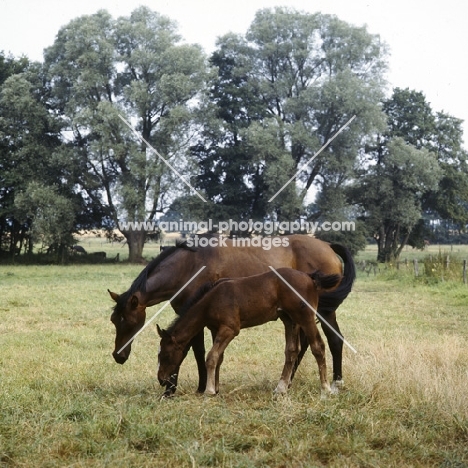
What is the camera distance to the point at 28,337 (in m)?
10.7

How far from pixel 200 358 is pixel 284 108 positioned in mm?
30394

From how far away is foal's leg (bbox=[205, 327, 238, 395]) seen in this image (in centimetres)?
629

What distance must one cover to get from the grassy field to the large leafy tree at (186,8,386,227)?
81.8 feet

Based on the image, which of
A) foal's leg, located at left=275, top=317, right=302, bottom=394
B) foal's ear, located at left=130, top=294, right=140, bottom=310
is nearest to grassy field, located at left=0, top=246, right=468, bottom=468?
foal's leg, located at left=275, top=317, right=302, bottom=394

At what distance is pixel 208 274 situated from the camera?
24.0 feet

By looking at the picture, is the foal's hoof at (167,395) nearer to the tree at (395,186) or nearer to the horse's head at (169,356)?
the horse's head at (169,356)

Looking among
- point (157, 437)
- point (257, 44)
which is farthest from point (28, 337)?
point (257, 44)

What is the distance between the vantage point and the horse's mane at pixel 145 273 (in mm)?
6984

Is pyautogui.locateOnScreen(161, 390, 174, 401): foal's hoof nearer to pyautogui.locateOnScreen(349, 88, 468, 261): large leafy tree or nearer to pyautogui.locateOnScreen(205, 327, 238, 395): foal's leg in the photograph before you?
pyautogui.locateOnScreen(205, 327, 238, 395): foal's leg

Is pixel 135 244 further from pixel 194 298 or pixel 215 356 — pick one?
pixel 215 356

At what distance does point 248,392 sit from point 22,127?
3257 centimetres

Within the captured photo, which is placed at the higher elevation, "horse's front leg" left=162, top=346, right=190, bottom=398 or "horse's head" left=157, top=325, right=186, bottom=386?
"horse's head" left=157, top=325, right=186, bottom=386

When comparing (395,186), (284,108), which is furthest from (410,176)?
(284,108)

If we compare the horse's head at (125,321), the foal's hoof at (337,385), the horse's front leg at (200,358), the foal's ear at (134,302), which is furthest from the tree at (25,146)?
the foal's hoof at (337,385)
